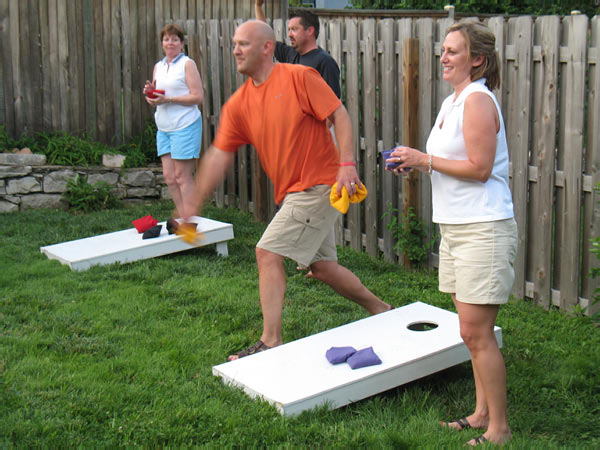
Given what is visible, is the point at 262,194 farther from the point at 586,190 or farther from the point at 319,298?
A: the point at 586,190

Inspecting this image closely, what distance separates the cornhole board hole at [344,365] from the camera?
3564mm

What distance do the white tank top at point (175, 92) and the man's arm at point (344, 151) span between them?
123 inches

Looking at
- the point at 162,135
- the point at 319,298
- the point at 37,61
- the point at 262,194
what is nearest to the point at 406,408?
the point at 319,298

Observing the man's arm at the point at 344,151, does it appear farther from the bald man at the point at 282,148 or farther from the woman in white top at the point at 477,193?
the woman in white top at the point at 477,193

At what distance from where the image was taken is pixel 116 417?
346 cm

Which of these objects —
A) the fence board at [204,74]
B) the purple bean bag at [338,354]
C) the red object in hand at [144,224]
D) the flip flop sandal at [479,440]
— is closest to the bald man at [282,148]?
the purple bean bag at [338,354]

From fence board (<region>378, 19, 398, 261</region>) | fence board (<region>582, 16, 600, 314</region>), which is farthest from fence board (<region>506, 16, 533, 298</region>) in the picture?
fence board (<region>378, 19, 398, 261</region>)

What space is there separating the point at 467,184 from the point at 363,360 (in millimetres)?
1089

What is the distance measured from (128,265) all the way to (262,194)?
2.30 metres

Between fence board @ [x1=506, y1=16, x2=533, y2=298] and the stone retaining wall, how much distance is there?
16.8 ft

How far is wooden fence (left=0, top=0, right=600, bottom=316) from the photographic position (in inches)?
192

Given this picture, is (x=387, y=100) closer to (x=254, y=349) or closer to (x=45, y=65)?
(x=254, y=349)

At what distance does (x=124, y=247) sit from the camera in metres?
6.38

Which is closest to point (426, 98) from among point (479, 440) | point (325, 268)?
point (325, 268)
